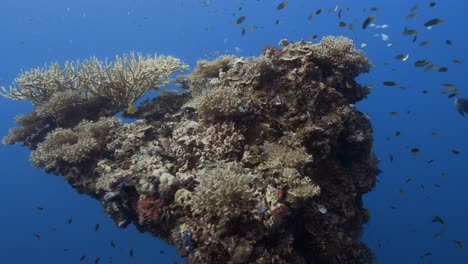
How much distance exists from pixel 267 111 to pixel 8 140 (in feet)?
26.3

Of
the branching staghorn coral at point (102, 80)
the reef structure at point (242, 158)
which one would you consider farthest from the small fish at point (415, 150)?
the branching staghorn coral at point (102, 80)

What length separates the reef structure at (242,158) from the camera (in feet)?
15.9

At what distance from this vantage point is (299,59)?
24.2 feet

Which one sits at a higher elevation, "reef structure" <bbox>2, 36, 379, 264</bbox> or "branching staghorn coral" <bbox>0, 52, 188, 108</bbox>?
"branching staghorn coral" <bbox>0, 52, 188, 108</bbox>

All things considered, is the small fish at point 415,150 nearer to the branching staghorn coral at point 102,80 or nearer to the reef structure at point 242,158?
the reef structure at point 242,158

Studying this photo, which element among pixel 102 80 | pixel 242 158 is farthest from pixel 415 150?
pixel 102 80

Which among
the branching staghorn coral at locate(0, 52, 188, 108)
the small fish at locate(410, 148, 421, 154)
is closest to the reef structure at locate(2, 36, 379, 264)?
the branching staghorn coral at locate(0, 52, 188, 108)

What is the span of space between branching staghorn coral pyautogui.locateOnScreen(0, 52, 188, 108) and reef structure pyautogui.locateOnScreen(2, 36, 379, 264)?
0.22 ft

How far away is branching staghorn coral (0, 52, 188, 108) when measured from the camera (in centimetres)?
962

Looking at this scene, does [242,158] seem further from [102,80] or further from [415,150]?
[102,80]

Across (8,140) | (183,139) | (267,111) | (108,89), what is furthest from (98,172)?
(8,140)

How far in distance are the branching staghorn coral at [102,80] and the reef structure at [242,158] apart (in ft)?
0.22

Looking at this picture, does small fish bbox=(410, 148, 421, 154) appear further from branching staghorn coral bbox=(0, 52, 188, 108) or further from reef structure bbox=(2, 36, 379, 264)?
branching staghorn coral bbox=(0, 52, 188, 108)

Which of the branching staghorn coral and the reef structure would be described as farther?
the branching staghorn coral
